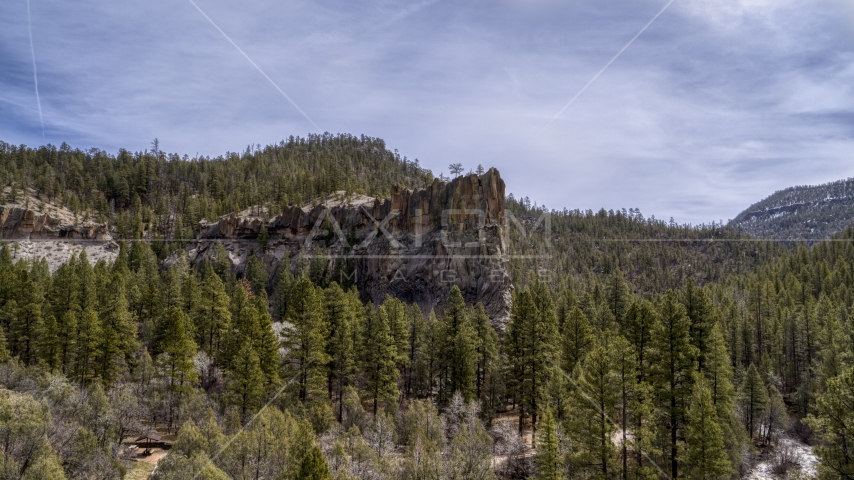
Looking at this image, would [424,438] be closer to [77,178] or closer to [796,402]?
[796,402]

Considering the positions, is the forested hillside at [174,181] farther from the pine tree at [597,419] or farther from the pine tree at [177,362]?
the pine tree at [597,419]

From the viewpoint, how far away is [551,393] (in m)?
34.3

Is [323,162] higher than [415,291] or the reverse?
higher

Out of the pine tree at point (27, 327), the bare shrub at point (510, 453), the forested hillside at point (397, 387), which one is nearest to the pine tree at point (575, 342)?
the forested hillside at point (397, 387)

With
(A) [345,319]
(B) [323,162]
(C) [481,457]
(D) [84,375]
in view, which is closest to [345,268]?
(A) [345,319]

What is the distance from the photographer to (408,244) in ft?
256

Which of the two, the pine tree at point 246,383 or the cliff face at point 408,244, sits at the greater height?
the cliff face at point 408,244

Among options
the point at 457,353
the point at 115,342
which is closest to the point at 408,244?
the point at 457,353

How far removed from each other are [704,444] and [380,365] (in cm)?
2234

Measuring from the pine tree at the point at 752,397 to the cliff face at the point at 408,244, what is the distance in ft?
84.5

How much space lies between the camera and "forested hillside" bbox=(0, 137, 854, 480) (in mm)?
24141

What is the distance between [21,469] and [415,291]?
5437 cm

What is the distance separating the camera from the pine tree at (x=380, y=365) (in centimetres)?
3800

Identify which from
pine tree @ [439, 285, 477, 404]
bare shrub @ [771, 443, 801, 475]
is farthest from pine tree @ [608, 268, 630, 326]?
pine tree @ [439, 285, 477, 404]
